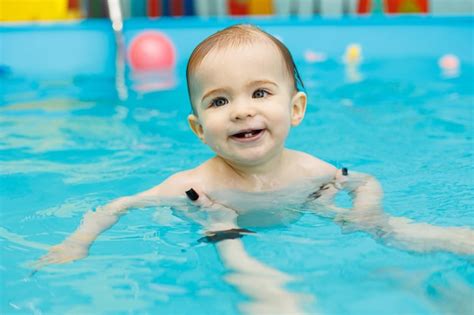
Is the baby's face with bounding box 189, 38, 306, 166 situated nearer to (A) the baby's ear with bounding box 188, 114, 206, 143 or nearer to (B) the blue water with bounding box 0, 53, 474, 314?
(A) the baby's ear with bounding box 188, 114, 206, 143

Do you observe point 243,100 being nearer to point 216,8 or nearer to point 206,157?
point 206,157

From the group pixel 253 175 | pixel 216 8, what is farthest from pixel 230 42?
pixel 216 8

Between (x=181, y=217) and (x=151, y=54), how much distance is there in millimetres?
3899

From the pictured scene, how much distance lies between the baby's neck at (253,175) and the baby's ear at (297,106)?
16 centimetres

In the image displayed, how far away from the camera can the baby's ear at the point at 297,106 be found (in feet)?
9.02

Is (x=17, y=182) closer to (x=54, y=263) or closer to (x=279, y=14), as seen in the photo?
(x=54, y=263)

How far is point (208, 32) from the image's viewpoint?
22.7 feet

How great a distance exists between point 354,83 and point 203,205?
3.12 m

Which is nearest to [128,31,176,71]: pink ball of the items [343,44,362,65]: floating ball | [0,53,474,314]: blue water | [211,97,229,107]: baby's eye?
[0,53,474,314]: blue water

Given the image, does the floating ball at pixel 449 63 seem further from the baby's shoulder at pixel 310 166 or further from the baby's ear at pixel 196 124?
the baby's ear at pixel 196 124

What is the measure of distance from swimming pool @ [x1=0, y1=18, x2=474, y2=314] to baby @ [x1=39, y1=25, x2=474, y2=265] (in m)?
0.07

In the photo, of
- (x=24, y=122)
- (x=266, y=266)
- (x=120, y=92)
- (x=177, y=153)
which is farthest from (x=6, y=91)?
(x=266, y=266)

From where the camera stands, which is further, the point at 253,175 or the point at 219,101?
the point at 253,175

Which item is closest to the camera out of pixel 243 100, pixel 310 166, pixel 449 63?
pixel 243 100
